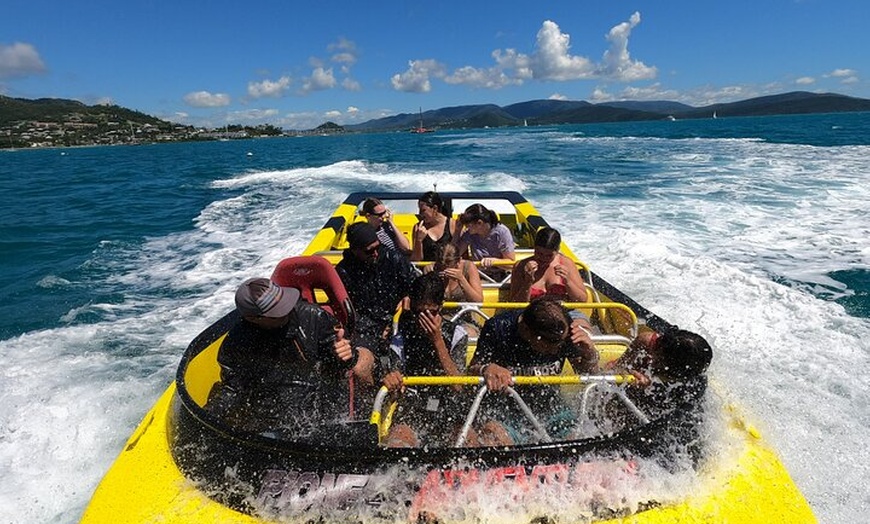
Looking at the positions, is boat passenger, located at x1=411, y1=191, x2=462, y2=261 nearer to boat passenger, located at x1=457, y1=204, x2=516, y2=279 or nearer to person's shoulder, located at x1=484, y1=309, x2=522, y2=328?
boat passenger, located at x1=457, y1=204, x2=516, y2=279

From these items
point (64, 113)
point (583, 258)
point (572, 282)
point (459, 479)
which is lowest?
point (583, 258)

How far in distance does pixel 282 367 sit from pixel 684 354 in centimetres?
196

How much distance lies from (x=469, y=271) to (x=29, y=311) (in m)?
6.29

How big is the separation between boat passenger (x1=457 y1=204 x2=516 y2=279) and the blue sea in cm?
211

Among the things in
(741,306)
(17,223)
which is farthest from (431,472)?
(17,223)

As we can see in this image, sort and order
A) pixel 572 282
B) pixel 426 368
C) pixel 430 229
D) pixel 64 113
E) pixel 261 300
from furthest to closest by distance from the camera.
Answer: pixel 64 113, pixel 430 229, pixel 572 282, pixel 426 368, pixel 261 300

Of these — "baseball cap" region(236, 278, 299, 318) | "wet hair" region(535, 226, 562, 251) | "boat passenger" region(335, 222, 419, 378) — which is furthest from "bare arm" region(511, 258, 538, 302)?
"baseball cap" region(236, 278, 299, 318)

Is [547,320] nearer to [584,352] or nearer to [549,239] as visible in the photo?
[584,352]

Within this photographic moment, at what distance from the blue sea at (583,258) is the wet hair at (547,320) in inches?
49.8

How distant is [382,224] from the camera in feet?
15.7

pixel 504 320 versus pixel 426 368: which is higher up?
pixel 504 320

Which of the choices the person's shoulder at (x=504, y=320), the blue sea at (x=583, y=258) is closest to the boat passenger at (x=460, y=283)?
the person's shoulder at (x=504, y=320)

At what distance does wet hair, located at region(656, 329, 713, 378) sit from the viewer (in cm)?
237

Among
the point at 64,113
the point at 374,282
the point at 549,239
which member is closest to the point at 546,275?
the point at 549,239
